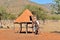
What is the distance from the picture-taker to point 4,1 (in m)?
198

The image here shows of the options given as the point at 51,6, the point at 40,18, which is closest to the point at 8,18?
the point at 40,18

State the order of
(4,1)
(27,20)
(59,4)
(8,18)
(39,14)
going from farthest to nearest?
1. (4,1)
2. (8,18)
3. (39,14)
4. (59,4)
5. (27,20)

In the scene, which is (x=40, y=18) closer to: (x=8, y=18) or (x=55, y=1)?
(x=8, y=18)

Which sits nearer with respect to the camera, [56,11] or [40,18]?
[56,11]

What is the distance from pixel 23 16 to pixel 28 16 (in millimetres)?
779

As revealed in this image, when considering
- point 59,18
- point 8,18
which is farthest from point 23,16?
point 59,18

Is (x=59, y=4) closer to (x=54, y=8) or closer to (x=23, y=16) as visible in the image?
(x=54, y=8)

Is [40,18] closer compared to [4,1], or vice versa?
[40,18]

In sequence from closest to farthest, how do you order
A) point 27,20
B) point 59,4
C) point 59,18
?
point 27,20
point 59,4
point 59,18

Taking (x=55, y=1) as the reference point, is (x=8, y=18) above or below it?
below

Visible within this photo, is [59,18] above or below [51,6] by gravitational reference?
below

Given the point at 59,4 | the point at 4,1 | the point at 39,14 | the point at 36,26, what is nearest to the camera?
the point at 36,26

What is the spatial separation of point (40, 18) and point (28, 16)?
185 feet

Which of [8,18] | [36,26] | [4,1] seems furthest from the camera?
[4,1]
